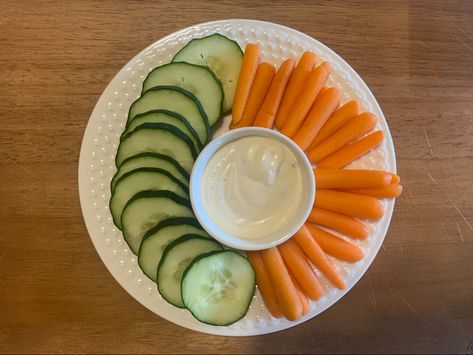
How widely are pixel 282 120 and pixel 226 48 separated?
283 millimetres

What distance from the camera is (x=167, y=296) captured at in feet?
3.83

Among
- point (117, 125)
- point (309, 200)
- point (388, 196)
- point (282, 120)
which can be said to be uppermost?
point (117, 125)

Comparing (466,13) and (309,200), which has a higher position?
(466,13)

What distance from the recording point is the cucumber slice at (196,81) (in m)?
1.22

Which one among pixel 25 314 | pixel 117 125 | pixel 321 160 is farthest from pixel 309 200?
pixel 25 314

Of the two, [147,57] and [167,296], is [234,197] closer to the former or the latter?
[167,296]

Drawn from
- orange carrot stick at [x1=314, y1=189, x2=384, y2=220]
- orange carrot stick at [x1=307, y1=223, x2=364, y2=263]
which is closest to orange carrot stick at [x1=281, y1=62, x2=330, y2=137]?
orange carrot stick at [x1=314, y1=189, x2=384, y2=220]

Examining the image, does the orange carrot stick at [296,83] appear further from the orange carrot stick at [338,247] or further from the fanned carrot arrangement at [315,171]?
the orange carrot stick at [338,247]

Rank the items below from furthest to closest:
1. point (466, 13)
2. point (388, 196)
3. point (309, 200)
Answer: point (466, 13), point (388, 196), point (309, 200)

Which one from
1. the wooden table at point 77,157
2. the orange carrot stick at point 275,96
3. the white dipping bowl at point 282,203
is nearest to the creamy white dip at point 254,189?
the white dipping bowl at point 282,203

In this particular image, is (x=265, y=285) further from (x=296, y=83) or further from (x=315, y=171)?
(x=296, y=83)

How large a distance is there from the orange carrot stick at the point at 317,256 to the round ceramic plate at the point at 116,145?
3cm

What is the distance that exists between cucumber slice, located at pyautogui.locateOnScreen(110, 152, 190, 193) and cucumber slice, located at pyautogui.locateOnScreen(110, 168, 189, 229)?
21 millimetres

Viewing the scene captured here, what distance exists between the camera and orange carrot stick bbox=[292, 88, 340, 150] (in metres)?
1.29
